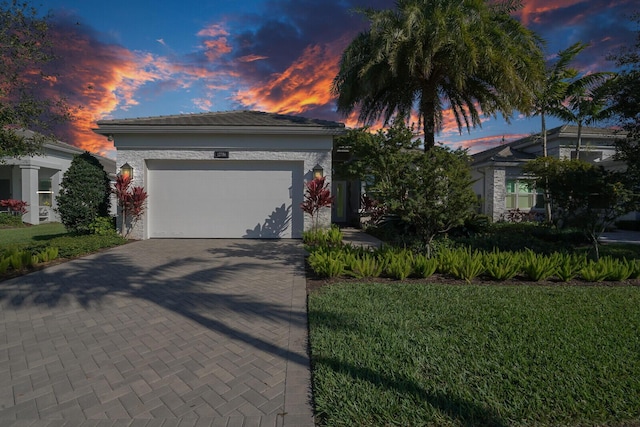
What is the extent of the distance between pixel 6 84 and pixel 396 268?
29.0 feet

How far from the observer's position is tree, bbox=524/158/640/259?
23.8 ft

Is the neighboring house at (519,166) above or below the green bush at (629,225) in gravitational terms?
above

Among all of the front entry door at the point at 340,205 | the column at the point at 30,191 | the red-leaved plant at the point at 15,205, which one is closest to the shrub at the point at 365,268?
the front entry door at the point at 340,205

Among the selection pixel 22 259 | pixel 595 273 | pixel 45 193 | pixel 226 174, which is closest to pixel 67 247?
pixel 22 259

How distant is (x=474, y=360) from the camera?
122 inches

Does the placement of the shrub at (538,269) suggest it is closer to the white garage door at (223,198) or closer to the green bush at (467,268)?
the green bush at (467,268)

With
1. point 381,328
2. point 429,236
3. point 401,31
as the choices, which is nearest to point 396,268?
point 429,236

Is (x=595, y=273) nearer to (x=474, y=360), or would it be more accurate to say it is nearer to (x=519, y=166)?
(x=474, y=360)

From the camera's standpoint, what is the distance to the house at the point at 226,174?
36.7 feet

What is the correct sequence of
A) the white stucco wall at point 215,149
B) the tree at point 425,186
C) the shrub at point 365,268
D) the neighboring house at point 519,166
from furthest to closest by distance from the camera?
1. the neighboring house at point 519,166
2. the white stucco wall at point 215,149
3. the tree at point 425,186
4. the shrub at point 365,268

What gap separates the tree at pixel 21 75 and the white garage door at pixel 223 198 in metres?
4.20

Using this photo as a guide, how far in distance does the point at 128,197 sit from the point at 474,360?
10976 millimetres

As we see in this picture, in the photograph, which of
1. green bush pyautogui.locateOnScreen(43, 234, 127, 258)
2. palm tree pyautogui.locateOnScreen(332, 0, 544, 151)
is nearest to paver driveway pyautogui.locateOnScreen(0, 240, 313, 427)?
green bush pyautogui.locateOnScreen(43, 234, 127, 258)

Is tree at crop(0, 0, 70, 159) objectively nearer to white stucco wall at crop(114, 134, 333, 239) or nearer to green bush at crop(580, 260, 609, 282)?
white stucco wall at crop(114, 134, 333, 239)
